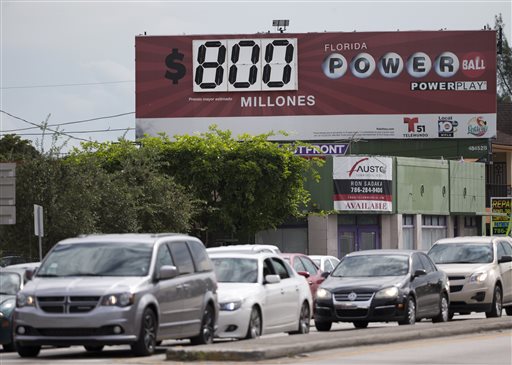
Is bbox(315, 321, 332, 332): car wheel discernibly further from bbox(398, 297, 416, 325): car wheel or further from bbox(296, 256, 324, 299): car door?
bbox(296, 256, 324, 299): car door

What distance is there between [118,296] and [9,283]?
16.1 ft

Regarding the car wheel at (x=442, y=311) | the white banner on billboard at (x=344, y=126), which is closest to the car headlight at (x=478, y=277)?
the car wheel at (x=442, y=311)

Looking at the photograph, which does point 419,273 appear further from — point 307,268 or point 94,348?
point 94,348

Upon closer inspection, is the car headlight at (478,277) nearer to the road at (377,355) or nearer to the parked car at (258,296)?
the parked car at (258,296)

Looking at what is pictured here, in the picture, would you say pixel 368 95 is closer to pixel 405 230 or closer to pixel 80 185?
pixel 405 230

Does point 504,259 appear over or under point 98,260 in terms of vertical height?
under

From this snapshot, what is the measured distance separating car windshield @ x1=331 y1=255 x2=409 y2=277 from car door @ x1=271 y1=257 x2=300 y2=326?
322cm

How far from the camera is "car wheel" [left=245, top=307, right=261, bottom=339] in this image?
21656 millimetres

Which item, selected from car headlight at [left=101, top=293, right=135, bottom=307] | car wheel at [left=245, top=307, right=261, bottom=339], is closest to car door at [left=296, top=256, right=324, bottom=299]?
car wheel at [left=245, top=307, right=261, bottom=339]

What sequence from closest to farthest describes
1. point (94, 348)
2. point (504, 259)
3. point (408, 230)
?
1. point (94, 348)
2. point (504, 259)
3. point (408, 230)

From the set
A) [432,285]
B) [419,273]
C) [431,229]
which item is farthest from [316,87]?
[419,273]

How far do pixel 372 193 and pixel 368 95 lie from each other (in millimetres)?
14210

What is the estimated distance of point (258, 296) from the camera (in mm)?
22125

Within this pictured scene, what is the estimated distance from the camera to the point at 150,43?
73.1m
